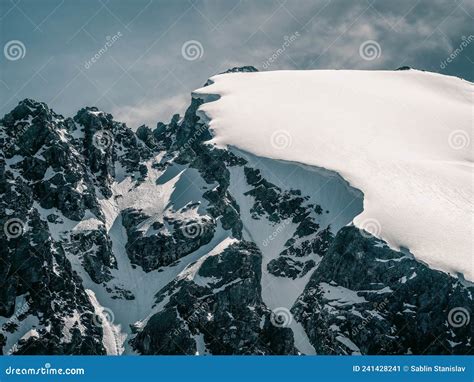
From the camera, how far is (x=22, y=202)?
180 m

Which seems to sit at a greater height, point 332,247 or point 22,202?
point 332,247

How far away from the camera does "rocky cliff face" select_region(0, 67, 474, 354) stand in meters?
138

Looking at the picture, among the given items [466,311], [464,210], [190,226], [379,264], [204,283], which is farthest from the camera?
[190,226]

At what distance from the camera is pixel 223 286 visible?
536 ft

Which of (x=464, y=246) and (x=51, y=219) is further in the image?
(x=51, y=219)

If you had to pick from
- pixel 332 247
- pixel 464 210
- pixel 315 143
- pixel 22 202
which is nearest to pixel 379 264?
pixel 332 247

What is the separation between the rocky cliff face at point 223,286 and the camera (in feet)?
454

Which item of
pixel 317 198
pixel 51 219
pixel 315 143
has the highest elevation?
pixel 315 143

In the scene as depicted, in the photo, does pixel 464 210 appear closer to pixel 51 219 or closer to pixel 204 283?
pixel 204 283
